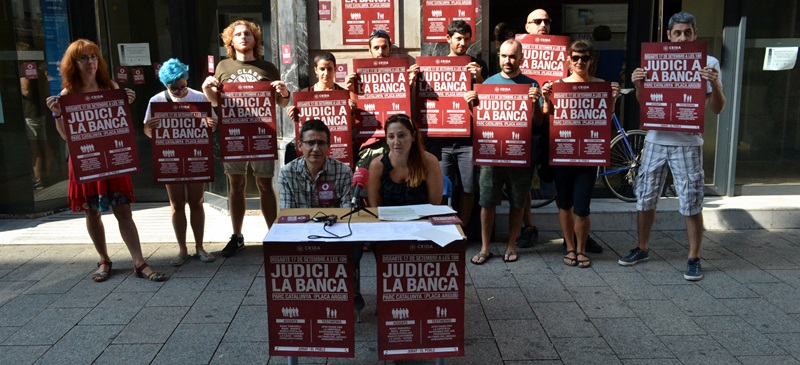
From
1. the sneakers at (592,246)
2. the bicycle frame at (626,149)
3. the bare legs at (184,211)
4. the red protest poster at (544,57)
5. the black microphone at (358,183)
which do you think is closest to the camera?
the black microphone at (358,183)

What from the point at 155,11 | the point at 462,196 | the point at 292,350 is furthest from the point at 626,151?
the point at 155,11

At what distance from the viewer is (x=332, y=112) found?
238 inches

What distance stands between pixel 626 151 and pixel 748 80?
5.67 feet

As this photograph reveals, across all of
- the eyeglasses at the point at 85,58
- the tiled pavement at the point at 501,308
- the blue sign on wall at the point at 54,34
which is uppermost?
the blue sign on wall at the point at 54,34

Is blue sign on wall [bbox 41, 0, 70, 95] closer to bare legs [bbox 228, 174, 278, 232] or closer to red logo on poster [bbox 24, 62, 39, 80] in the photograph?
red logo on poster [bbox 24, 62, 39, 80]

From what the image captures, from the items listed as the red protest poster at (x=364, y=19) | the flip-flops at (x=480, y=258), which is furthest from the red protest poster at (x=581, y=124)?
the red protest poster at (x=364, y=19)

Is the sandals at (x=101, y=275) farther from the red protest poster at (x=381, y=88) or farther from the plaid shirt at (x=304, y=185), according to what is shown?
the red protest poster at (x=381, y=88)

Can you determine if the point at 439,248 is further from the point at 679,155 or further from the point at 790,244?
the point at 790,244

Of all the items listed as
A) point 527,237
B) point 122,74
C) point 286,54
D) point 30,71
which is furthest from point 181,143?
point 527,237

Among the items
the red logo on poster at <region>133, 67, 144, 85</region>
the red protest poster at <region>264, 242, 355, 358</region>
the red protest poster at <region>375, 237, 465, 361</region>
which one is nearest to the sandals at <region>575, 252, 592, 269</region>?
the red protest poster at <region>375, 237, 465, 361</region>

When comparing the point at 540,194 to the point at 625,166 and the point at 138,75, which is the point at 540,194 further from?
the point at 138,75

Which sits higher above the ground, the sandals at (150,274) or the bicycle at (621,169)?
the bicycle at (621,169)

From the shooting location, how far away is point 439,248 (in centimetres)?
380

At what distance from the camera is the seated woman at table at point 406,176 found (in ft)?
15.7
